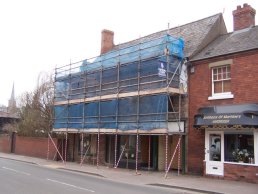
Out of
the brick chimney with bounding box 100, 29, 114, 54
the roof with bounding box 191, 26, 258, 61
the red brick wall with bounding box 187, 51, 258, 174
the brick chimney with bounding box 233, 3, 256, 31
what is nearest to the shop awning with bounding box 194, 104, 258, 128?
the red brick wall with bounding box 187, 51, 258, 174

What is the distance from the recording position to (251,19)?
74.4 ft

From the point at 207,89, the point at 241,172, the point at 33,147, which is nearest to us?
the point at 241,172

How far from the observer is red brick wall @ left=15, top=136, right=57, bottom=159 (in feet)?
107

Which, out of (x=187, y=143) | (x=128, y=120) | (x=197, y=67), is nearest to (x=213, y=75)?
(x=197, y=67)

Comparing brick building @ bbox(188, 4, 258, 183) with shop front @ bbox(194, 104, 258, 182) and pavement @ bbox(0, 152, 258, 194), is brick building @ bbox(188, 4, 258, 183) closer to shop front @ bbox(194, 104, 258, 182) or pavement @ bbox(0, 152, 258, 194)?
shop front @ bbox(194, 104, 258, 182)

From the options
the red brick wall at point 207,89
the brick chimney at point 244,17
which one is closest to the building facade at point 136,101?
the red brick wall at point 207,89

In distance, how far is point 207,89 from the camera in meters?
20.0

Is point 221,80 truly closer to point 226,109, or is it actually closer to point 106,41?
point 226,109

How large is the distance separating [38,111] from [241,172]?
30.3m

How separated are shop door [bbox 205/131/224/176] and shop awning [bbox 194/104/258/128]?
3.08ft

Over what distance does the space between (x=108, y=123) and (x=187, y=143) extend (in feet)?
19.0

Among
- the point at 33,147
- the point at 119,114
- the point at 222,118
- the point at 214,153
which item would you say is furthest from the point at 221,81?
the point at 33,147

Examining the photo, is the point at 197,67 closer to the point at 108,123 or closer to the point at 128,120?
the point at 128,120

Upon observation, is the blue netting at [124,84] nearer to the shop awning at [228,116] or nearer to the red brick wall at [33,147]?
the shop awning at [228,116]
